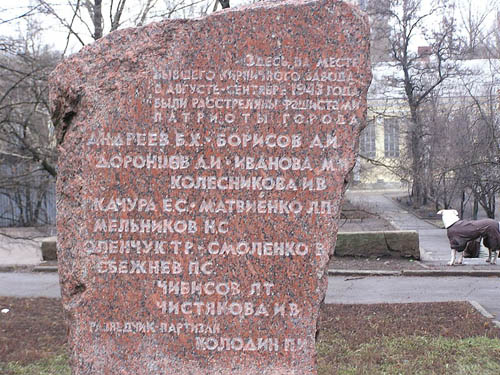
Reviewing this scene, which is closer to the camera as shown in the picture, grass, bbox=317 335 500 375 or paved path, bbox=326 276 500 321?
Result: grass, bbox=317 335 500 375

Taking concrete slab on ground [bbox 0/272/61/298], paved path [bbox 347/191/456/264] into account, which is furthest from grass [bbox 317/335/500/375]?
paved path [bbox 347/191/456/264]

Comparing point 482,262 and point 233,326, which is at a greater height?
point 233,326

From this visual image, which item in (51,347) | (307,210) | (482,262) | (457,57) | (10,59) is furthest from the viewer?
(457,57)

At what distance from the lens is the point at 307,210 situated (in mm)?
3461

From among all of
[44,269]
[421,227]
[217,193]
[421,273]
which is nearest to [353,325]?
[217,193]

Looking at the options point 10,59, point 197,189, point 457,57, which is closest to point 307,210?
point 197,189

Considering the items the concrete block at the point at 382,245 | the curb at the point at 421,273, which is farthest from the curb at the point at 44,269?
the concrete block at the point at 382,245

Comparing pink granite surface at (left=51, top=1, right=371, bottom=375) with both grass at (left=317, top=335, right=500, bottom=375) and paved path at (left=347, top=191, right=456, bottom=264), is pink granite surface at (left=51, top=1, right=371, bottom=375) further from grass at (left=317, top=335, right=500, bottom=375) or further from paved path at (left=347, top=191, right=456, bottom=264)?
paved path at (left=347, top=191, right=456, bottom=264)

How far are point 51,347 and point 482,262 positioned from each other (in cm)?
1014

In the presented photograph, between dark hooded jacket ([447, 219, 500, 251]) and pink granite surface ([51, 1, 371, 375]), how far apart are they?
9522 millimetres

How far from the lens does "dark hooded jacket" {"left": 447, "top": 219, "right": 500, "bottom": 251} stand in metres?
12.0

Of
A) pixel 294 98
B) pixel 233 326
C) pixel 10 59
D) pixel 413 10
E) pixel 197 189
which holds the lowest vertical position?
pixel 233 326

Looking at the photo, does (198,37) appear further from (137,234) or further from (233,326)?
(233,326)

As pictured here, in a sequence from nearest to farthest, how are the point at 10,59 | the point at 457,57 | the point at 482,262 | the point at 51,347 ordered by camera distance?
the point at 51,347
the point at 10,59
the point at 482,262
the point at 457,57
